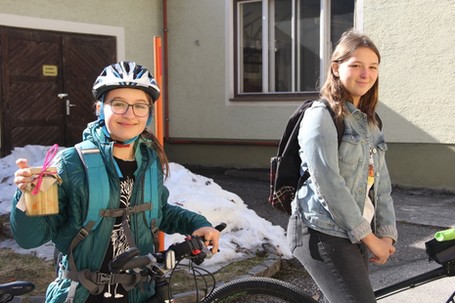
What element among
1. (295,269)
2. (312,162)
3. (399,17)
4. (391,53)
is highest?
(399,17)

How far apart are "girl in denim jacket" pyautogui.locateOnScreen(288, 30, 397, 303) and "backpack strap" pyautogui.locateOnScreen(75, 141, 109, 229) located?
889mm

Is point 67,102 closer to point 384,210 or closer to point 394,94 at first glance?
point 394,94

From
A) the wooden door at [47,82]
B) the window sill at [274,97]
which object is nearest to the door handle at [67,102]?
the wooden door at [47,82]

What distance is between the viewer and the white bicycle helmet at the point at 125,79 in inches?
82.4

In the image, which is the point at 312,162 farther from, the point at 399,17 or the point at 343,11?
the point at 343,11

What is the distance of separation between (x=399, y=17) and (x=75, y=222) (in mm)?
7954

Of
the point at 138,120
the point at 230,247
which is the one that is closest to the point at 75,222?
the point at 138,120

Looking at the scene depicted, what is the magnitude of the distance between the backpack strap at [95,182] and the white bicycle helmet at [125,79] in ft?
0.81

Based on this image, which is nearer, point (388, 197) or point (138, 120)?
point (138, 120)

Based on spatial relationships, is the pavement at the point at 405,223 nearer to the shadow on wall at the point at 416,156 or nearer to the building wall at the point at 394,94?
the shadow on wall at the point at 416,156

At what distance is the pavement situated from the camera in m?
4.66

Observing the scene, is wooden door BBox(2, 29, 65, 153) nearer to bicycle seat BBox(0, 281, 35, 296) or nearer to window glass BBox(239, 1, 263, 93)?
window glass BBox(239, 1, 263, 93)

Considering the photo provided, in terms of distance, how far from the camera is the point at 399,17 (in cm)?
884

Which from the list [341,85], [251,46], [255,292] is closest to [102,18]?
[251,46]
